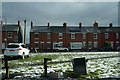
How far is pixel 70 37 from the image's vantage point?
50.4 metres

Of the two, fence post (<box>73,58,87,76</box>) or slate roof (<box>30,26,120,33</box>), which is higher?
slate roof (<box>30,26,120,33</box>)

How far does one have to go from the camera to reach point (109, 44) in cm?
5109

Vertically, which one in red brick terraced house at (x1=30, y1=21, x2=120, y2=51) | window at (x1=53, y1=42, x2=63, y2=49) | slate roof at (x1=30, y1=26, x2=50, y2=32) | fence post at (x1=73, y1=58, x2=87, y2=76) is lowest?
fence post at (x1=73, y1=58, x2=87, y2=76)

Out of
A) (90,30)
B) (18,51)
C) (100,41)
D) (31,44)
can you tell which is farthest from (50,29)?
(18,51)

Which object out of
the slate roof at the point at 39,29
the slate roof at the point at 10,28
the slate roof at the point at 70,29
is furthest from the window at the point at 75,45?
the slate roof at the point at 10,28

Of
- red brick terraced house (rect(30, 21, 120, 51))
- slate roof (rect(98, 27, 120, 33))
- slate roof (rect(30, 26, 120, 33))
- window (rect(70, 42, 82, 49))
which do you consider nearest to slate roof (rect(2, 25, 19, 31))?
red brick terraced house (rect(30, 21, 120, 51))

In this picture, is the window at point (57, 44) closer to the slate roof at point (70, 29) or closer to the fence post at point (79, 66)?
the slate roof at point (70, 29)

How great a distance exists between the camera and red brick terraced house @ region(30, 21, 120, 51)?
1925 inches

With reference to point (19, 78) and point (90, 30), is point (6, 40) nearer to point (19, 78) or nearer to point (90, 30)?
point (90, 30)

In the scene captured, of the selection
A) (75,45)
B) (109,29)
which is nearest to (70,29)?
(75,45)

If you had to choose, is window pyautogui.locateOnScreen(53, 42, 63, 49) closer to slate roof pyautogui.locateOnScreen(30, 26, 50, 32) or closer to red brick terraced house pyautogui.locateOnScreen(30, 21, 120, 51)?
red brick terraced house pyautogui.locateOnScreen(30, 21, 120, 51)

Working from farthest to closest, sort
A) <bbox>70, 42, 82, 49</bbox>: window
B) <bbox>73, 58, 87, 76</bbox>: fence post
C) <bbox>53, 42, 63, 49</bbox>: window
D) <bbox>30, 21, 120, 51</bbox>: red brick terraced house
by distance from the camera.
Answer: <bbox>70, 42, 82, 49</bbox>: window < <bbox>53, 42, 63, 49</bbox>: window < <bbox>30, 21, 120, 51</bbox>: red brick terraced house < <bbox>73, 58, 87, 76</bbox>: fence post

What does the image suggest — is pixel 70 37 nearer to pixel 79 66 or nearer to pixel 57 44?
pixel 57 44

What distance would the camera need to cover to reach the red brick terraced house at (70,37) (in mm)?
48906
